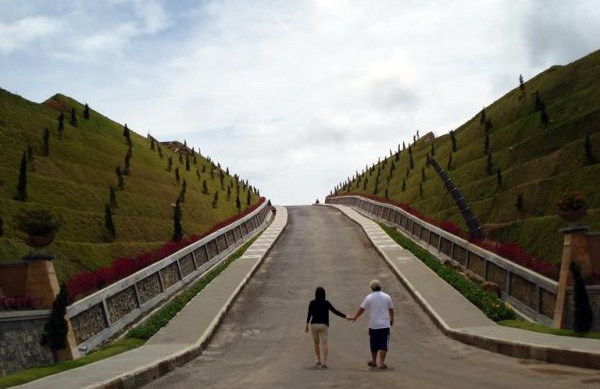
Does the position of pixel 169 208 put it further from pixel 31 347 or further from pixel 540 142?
pixel 31 347

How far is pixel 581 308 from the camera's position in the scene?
1475cm

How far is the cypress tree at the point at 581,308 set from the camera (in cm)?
1466

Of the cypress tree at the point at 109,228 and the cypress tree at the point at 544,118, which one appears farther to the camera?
the cypress tree at the point at 544,118

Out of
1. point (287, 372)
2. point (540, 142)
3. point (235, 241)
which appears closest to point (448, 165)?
point (540, 142)

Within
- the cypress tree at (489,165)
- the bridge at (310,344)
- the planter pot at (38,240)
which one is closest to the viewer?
the bridge at (310,344)

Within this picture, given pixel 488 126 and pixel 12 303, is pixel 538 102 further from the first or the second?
pixel 12 303

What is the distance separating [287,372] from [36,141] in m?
35.2

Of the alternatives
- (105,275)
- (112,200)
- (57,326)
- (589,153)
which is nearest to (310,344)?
(57,326)

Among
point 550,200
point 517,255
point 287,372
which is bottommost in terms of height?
point 287,372

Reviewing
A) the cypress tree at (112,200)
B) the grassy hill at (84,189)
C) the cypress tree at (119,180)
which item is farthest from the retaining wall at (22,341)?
the cypress tree at (119,180)

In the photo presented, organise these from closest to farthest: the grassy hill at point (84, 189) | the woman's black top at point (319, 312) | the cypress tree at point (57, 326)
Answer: the woman's black top at point (319, 312), the cypress tree at point (57, 326), the grassy hill at point (84, 189)

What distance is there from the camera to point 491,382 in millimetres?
11164

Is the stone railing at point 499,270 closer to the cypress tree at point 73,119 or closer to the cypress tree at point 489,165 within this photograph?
the cypress tree at point 489,165

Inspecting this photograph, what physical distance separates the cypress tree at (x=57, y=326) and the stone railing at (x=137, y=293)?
0.93m
